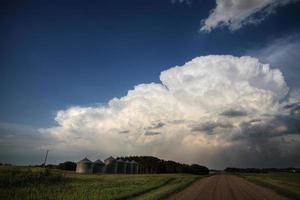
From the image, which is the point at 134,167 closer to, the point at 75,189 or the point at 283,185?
the point at 283,185

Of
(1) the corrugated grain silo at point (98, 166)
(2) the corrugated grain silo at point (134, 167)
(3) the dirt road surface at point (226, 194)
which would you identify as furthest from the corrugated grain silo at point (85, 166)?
(3) the dirt road surface at point (226, 194)

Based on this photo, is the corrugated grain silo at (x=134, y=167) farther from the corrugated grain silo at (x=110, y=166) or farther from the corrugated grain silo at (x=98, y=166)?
the corrugated grain silo at (x=98, y=166)

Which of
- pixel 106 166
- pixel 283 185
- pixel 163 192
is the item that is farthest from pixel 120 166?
pixel 163 192

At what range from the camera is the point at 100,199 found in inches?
976

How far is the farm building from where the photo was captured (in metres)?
103

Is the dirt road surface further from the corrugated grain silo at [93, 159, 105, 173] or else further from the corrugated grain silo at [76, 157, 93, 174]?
the corrugated grain silo at [93, 159, 105, 173]

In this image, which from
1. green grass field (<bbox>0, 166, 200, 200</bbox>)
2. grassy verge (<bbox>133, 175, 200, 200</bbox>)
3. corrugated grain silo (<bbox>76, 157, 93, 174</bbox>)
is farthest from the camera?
corrugated grain silo (<bbox>76, 157, 93, 174</bbox>)

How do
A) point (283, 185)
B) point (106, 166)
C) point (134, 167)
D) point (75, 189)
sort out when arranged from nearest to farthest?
point (75, 189)
point (283, 185)
point (106, 166)
point (134, 167)

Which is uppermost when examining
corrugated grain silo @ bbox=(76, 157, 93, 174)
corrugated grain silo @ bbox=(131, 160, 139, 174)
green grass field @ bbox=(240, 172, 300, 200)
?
corrugated grain silo @ bbox=(131, 160, 139, 174)

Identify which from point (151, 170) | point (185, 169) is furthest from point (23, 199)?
point (185, 169)

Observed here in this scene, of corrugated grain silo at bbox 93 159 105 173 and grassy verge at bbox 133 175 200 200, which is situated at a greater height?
corrugated grain silo at bbox 93 159 105 173

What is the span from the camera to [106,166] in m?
112

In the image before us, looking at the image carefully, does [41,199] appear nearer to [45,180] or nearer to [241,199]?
[241,199]

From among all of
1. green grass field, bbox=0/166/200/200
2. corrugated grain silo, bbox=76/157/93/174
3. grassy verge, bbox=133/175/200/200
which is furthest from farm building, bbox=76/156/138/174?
grassy verge, bbox=133/175/200/200
